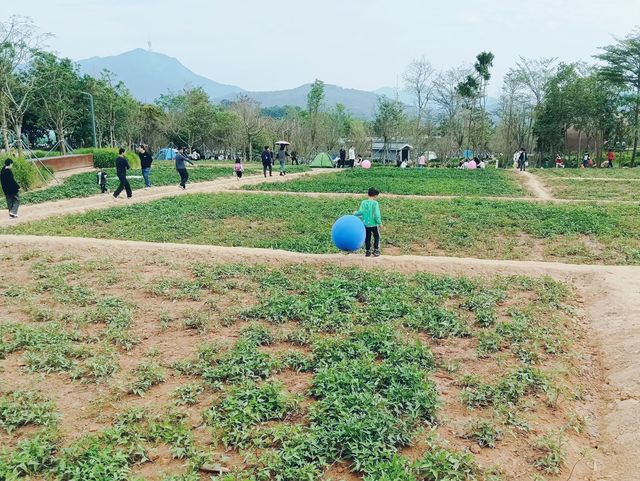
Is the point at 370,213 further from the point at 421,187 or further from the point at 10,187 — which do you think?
the point at 421,187

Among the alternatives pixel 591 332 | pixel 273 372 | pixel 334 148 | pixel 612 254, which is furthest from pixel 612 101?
pixel 273 372

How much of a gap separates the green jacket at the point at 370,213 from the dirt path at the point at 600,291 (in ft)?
2.33

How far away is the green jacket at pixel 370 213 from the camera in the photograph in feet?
33.8

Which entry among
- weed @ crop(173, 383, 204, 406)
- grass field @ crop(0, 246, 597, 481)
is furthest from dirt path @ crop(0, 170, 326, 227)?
weed @ crop(173, 383, 204, 406)

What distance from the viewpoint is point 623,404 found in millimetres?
5227

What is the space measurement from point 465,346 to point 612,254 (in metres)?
6.59

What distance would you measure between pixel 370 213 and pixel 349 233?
647 millimetres

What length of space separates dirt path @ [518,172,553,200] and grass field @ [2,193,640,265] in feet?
15.6

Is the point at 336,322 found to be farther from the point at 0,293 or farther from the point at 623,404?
the point at 0,293

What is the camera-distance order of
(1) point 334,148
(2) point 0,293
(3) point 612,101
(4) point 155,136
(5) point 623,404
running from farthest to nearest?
(1) point 334,148
(4) point 155,136
(3) point 612,101
(2) point 0,293
(5) point 623,404

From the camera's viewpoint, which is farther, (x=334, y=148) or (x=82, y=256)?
(x=334, y=148)

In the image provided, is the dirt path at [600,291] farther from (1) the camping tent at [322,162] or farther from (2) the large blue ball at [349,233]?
(1) the camping tent at [322,162]

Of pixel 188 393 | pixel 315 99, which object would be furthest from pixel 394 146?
pixel 188 393

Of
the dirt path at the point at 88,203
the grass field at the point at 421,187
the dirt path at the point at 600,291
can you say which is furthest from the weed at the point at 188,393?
the grass field at the point at 421,187
